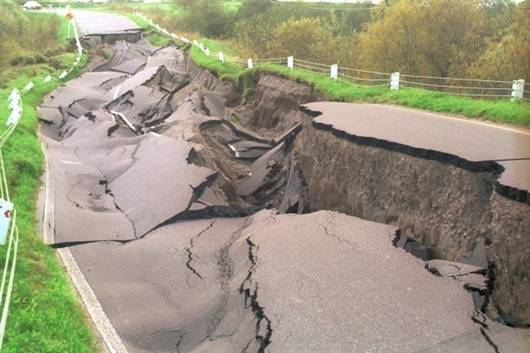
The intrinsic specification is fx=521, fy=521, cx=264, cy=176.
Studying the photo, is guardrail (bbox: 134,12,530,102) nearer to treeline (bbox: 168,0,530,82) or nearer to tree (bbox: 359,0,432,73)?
treeline (bbox: 168,0,530,82)

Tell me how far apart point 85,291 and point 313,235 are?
3.68 meters

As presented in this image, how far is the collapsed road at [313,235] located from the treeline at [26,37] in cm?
2205

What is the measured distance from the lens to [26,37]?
42.1 metres

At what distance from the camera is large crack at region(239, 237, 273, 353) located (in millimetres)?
6098

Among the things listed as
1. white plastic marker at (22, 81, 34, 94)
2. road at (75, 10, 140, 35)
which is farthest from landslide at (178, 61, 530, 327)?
road at (75, 10, 140, 35)

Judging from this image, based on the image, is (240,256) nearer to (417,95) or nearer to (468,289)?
(468,289)

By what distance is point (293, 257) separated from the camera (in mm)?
7770

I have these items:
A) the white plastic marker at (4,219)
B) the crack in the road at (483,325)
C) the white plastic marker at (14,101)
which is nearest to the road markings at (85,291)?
the white plastic marker at (4,219)

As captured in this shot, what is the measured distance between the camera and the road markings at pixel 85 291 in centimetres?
683

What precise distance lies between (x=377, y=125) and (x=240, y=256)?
4.32m

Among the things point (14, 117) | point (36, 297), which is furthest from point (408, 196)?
point (14, 117)

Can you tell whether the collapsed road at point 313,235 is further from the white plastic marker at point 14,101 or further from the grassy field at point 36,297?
the white plastic marker at point 14,101

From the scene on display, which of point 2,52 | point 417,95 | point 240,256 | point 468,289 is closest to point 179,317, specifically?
point 240,256

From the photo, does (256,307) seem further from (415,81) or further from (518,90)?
(415,81)
